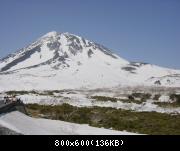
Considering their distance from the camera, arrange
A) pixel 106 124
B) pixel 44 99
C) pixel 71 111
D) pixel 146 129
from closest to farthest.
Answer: pixel 146 129, pixel 106 124, pixel 71 111, pixel 44 99

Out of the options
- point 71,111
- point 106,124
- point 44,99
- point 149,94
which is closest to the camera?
point 106,124

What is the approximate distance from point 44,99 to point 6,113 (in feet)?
108

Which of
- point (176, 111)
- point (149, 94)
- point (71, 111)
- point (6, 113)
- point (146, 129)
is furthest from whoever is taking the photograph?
point (149, 94)

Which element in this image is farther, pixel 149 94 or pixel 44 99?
pixel 149 94

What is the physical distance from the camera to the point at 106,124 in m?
38.6

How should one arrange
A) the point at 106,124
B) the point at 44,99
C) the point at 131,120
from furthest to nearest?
the point at 44,99 < the point at 131,120 < the point at 106,124
